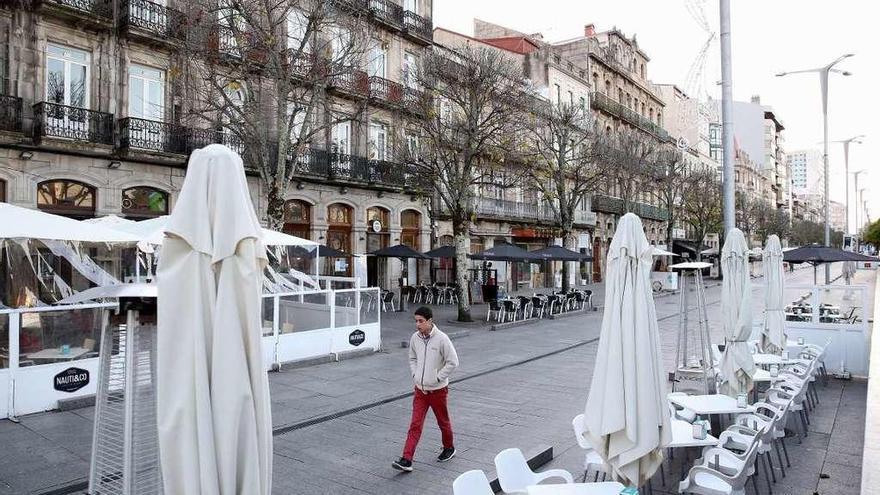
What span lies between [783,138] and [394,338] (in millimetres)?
126460

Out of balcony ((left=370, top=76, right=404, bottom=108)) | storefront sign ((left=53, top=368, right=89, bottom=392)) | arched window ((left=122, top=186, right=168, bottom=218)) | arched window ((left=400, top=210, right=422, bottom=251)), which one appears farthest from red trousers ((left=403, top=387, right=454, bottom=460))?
arched window ((left=400, top=210, right=422, bottom=251))

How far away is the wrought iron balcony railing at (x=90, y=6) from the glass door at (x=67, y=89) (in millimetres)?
1245

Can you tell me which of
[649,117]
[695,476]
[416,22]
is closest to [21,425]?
[695,476]

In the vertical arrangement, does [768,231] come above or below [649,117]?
below

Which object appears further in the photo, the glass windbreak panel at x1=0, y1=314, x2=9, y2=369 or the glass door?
the glass door

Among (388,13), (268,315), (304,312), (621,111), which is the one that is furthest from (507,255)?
(621,111)

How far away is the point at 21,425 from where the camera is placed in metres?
7.82

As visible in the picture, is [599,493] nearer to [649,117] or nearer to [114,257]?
[114,257]

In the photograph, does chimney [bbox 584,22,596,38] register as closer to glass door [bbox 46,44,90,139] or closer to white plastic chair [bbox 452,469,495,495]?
glass door [bbox 46,44,90,139]

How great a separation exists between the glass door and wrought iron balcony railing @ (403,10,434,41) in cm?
1430

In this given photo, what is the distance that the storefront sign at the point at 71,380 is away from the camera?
8.62 meters

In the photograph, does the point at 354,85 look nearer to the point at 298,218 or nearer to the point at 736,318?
the point at 298,218

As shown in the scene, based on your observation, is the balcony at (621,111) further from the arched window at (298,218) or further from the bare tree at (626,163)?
the arched window at (298,218)

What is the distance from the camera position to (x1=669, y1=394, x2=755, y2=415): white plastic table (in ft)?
21.5
